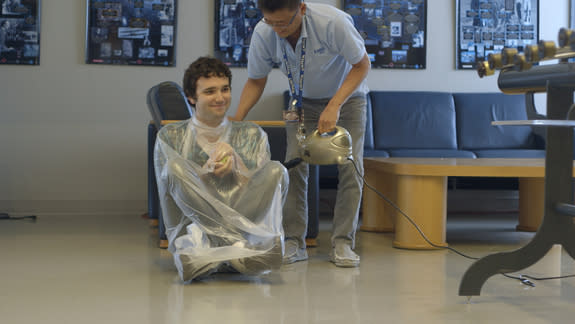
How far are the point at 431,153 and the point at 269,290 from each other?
260cm

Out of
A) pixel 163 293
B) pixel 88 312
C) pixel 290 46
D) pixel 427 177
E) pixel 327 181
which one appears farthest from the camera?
pixel 327 181

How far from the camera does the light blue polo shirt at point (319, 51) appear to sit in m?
2.44

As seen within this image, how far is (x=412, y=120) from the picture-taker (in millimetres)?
4801

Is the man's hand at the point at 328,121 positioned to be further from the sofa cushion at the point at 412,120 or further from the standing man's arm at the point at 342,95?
the sofa cushion at the point at 412,120

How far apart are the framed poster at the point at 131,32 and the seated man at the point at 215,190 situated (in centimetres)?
243

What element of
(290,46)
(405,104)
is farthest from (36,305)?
(405,104)

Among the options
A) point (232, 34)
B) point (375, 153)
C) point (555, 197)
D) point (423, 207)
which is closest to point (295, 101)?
point (423, 207)

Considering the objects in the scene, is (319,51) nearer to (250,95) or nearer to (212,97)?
(250,95)

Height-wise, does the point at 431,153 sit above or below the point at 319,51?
below

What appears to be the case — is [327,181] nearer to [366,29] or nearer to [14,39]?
[366,29]

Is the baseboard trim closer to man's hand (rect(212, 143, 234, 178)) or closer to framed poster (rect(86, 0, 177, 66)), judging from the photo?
framed poster (rect(86, 0, 177, 66))

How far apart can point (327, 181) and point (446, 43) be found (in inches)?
66.5

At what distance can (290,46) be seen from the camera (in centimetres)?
253

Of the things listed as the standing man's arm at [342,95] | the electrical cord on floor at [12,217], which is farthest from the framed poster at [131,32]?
the standing man's arm at [342,95]
